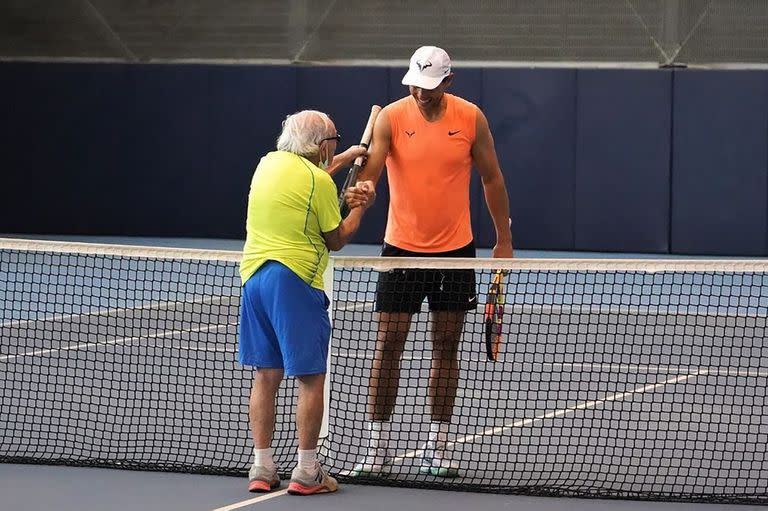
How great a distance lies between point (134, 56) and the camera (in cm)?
1900

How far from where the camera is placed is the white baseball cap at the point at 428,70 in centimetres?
627

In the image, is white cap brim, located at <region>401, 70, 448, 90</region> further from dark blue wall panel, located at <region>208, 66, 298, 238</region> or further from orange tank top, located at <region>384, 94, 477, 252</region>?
dark blue wall panel, located at <region>208, 66, 298, 238</region>

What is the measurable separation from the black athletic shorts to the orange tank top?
10 cm

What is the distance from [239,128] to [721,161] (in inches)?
248

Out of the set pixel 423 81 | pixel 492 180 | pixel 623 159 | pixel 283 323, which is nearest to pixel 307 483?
pixel 283 323

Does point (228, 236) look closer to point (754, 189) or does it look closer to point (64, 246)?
point (754, 189)

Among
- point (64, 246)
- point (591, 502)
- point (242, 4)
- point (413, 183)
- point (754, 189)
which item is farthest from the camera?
point (242, 4)

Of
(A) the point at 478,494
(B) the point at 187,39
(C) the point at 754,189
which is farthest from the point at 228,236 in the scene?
(A) the point at 478,494

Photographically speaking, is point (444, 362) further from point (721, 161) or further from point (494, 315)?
point (721, 161)

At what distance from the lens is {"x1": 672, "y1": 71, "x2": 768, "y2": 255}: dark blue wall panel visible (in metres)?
16.8

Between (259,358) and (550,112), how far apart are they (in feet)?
39.5

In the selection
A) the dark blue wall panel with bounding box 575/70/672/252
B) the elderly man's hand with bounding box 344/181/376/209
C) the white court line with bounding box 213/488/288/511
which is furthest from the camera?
the dark blue wall panel with bounding box 575/70/672/252

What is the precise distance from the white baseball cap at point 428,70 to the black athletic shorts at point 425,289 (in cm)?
81

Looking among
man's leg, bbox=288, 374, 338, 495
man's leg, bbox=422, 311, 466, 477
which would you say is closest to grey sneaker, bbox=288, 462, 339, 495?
man's leg, bbox=288, 374, 338, 495
